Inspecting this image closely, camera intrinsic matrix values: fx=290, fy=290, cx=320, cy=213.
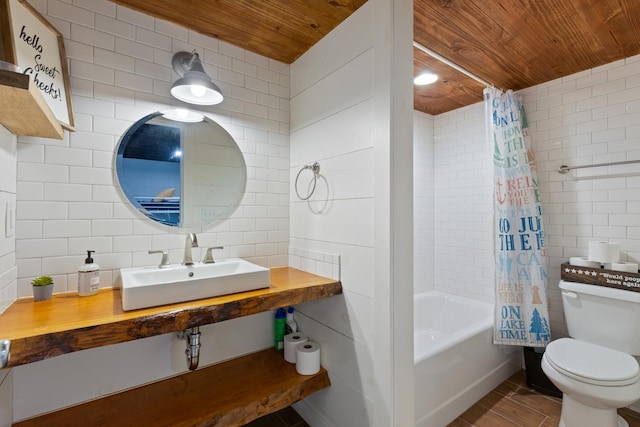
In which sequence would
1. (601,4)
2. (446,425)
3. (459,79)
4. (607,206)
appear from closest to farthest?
(601,4) < (446,425) < (607,206) < (459,79)

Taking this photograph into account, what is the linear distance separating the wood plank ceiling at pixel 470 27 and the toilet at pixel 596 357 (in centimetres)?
155

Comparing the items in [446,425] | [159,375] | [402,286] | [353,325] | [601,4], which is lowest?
[446,425]

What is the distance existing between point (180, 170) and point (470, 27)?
72.4 inches

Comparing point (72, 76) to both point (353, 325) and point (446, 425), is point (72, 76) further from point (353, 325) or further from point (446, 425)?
point (446, 425)

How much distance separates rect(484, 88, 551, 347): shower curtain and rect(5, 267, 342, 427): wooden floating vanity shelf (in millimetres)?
1476

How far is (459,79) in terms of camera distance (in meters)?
2.28

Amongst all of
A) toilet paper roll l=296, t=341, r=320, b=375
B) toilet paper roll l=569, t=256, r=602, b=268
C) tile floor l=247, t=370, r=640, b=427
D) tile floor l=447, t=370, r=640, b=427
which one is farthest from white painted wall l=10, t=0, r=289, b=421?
toilet paper roll l=569, t=256, r=602, b=268

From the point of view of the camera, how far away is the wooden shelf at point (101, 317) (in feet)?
3.00

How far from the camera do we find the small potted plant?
123 centimetres

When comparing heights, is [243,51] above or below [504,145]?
above

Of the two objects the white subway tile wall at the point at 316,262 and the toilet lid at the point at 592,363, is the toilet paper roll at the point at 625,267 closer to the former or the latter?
the toilet lid at the point at 592,363

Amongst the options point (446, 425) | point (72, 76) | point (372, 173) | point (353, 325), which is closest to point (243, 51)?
point (72, 76)

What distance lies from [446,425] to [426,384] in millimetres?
390

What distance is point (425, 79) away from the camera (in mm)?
2275
